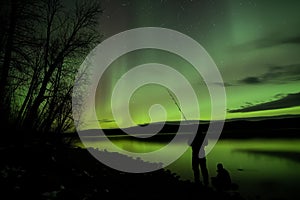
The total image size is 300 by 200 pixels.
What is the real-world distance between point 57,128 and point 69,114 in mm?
1361

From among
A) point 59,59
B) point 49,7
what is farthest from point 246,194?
point 49,7

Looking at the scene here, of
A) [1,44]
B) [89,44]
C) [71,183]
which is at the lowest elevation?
[71,183]

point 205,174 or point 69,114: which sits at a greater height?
point 69,114

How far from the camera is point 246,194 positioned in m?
16.0

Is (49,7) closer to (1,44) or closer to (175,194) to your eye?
(1,44)

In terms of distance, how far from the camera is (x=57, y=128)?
2030 cm

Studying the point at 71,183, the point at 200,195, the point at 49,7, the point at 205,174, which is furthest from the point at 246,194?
the point at 49,7

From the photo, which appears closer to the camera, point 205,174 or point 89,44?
point 205,174

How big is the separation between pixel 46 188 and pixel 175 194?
6.25 meters

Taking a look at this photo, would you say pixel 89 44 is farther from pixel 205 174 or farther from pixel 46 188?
pixel 46 188

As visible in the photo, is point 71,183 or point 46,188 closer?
point 46,188

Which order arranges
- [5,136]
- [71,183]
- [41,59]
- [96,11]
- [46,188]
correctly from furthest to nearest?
[96,11], [41,59], [5,136], [71,183], [46,188]

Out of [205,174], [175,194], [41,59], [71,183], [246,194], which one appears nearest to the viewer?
[71,183]

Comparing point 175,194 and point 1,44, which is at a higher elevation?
point 1,44
